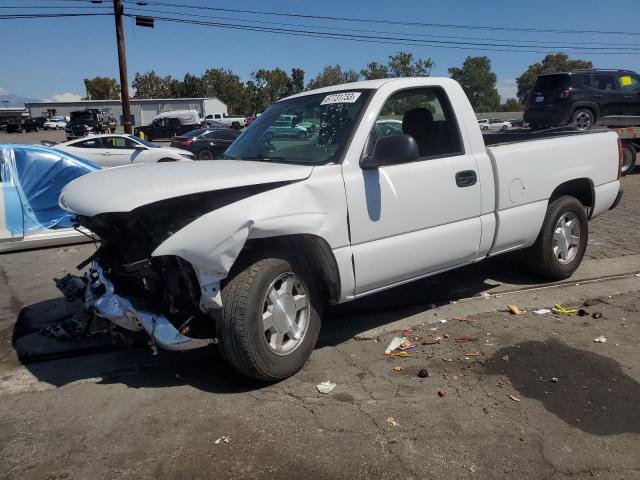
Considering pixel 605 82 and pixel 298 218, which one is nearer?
pixel 298 218

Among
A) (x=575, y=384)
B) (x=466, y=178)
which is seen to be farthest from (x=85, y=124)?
(x=575, y=384)

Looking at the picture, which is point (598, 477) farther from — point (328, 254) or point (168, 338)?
point (168, 338)

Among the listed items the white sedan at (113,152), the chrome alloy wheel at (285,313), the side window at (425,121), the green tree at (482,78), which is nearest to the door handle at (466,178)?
the side window at (425,121)

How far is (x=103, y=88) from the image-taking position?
11181cm

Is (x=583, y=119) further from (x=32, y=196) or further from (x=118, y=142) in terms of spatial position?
(x=32, y=196)

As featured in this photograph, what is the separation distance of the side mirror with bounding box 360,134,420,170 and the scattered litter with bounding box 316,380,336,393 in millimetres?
1496

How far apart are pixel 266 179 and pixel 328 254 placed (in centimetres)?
66

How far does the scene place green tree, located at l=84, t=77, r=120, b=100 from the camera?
366 ft

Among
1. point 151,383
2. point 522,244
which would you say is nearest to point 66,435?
point 151,383

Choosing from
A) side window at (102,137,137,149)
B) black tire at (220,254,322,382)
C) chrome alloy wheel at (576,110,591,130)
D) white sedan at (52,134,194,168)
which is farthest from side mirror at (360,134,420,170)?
side window at (102,137,137,149)

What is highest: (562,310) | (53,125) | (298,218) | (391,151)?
(53,125)

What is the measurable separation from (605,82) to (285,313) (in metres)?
15.3

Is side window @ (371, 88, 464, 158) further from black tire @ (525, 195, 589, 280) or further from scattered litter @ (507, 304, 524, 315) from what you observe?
scattered litter @ (507, 304, 524, 315)

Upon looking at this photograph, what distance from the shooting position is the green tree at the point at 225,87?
9231 centimetres
